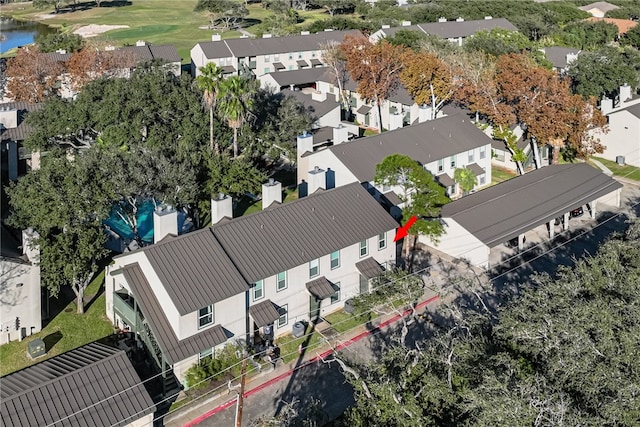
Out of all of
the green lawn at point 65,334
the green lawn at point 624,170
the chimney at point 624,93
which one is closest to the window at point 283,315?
the green lawn at point 65,334

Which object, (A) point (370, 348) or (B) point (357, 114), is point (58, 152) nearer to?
(A) point (370, 348)

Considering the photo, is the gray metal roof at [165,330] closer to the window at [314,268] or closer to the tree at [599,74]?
the window at [314,268]

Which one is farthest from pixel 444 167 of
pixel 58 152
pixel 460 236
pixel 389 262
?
pixel 58 152

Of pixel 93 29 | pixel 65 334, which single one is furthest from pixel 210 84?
pixel 93 29

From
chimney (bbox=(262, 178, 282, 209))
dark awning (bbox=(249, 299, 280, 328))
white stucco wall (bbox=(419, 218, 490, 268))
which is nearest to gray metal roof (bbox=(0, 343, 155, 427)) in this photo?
dark awning (bbox=(249, 299, 280, 328))

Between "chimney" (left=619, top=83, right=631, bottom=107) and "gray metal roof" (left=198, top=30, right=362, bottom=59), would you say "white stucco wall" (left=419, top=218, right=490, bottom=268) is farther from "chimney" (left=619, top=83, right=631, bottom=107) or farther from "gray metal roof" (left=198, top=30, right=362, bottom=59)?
"gray metal roof" (left=198, top=30, right=362, bottom=59)
